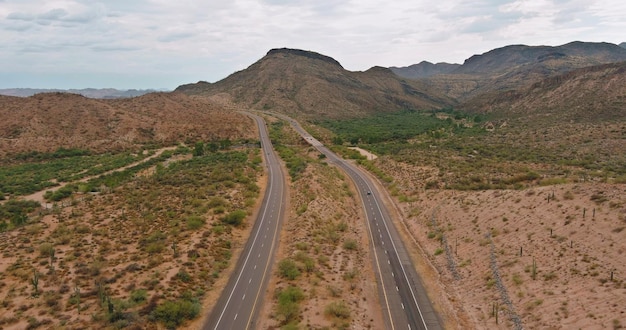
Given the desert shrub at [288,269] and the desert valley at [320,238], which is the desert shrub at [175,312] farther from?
the desert shrub at [288,269]

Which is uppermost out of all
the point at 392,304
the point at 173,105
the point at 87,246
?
the point at 173,105

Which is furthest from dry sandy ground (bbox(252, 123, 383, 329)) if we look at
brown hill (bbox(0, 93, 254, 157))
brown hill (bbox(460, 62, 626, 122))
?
brown hill (bbox(460, 62, 626, 122))

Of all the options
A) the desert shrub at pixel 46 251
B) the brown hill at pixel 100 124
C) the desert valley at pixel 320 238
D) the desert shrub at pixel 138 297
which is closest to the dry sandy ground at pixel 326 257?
the desert valley at pixel 320 238

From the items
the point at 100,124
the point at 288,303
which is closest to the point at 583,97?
the point at 288,303

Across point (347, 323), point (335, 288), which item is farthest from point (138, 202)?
point (347, 323)

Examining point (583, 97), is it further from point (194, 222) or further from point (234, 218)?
point (194, 222)

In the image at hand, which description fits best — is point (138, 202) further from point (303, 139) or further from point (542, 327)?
point (303, 139)

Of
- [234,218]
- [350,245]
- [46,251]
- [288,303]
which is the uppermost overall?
[46,251]

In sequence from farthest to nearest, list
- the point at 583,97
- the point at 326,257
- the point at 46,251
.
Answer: the point at 583,97
the point at 326,257
the point at 46,251

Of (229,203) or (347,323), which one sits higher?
(229,203)
